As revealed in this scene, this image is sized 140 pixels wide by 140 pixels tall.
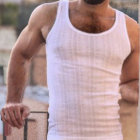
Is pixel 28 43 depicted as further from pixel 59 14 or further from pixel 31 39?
pixel 59 14

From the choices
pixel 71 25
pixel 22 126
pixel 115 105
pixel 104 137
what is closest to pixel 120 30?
pixel 71 25

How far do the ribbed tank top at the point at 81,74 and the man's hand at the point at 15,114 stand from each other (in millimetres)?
150

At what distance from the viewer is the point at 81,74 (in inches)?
77.1

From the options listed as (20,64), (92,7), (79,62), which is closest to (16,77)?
(20,64)

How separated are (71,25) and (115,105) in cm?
43

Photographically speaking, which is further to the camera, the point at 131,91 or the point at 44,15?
the point at 131,91

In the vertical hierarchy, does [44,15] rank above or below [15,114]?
above

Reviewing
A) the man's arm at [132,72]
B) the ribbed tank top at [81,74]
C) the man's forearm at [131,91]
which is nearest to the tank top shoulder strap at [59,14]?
the ribbed tank top at [81,74]

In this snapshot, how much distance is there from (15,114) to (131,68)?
584mm

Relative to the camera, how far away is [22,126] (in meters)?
2.12

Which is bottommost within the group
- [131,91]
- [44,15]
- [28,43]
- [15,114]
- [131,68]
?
[15,114]

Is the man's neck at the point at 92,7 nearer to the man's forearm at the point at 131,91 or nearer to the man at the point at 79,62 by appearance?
the man at the point at 79,62

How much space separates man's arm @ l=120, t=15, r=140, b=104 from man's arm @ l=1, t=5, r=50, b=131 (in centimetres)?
41

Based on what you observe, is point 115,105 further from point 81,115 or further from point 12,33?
point 12,33
